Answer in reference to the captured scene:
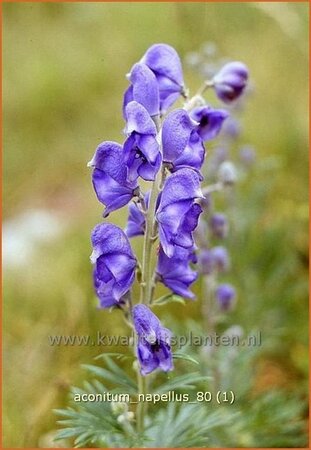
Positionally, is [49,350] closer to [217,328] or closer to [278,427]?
[217,328]

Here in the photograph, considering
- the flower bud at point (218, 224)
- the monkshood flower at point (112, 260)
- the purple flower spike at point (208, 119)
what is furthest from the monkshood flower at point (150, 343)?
the flower bud at point (218, 224)

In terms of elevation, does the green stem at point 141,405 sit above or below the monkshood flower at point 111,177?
A: below

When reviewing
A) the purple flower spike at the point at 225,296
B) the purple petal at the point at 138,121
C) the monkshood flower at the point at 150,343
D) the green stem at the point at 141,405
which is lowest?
the green stem at the point at 141,405

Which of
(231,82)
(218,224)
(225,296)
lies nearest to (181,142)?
(231,82)

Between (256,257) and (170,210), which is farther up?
(256,257)

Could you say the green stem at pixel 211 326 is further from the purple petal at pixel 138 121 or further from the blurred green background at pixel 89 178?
the purple petal at pixel 138 121

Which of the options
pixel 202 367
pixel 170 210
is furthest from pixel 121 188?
pixel 202 367

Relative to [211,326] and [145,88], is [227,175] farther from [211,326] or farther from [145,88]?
[145,88]
